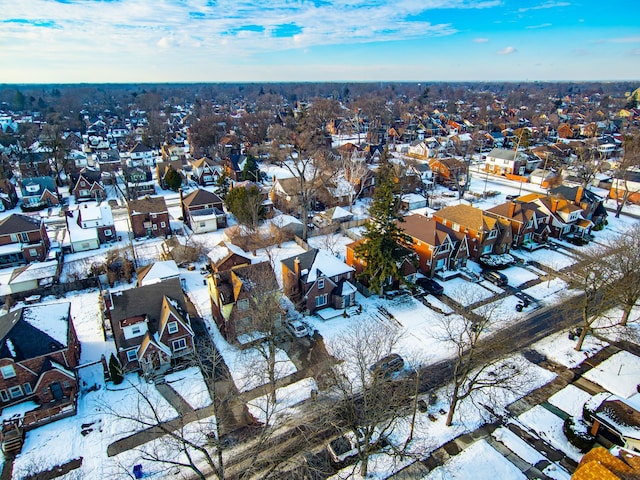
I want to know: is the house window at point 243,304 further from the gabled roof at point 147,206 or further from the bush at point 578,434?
the gabled roof at point 147,206

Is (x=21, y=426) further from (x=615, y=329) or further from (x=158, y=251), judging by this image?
(x=615, y=329)

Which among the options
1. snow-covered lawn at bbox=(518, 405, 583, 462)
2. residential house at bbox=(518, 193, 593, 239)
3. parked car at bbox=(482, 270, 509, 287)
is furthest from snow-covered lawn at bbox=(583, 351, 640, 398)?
residential house at bbox=(518, 193, 593, 239)

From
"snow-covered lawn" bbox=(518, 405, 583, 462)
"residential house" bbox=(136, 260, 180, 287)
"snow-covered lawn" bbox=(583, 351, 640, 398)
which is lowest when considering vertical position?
"snow-covered lawn" bbox=(518, 405, 583, 462)

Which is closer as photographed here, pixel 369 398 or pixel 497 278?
pixel 369 398

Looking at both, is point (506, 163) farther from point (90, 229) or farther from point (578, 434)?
point (90, 229)

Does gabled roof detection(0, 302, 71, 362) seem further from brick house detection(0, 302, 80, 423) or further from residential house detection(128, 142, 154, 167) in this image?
residential house detection(128, 142, 154, 167)

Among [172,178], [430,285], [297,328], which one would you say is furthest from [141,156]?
[430,285]
